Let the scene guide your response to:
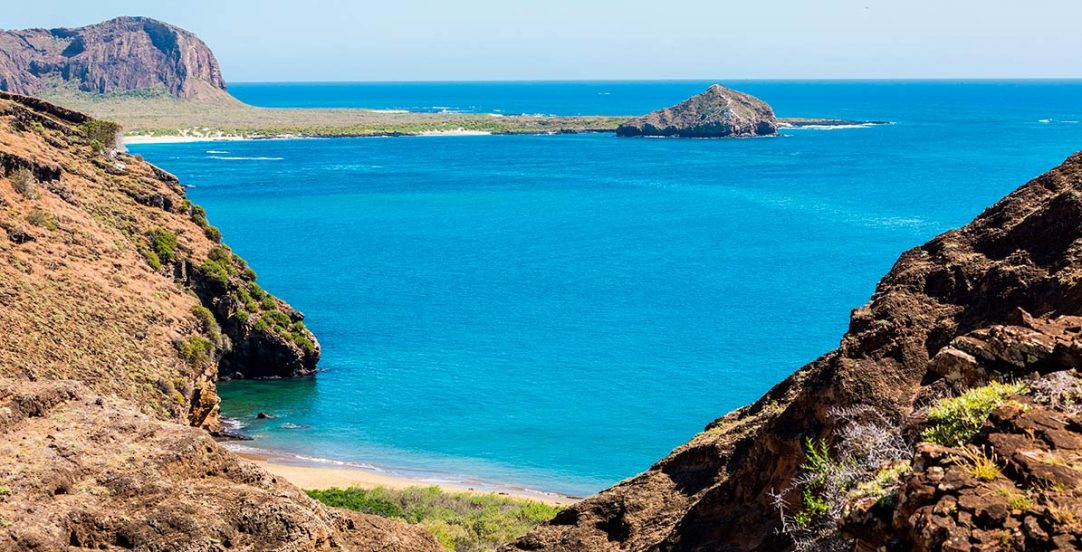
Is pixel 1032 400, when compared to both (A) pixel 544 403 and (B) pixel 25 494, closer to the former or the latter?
(B) pixel 25 494

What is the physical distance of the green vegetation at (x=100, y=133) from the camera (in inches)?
2303

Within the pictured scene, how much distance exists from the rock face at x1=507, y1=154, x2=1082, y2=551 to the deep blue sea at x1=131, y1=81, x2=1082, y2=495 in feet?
82.3

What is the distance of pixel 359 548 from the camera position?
17953mm

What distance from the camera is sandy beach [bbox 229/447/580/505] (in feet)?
130

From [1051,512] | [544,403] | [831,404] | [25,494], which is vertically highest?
[1051,512]

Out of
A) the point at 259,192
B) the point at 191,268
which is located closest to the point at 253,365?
the point at 191,268

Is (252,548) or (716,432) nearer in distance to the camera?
(252,548)

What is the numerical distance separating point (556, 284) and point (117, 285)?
41573 millimetres

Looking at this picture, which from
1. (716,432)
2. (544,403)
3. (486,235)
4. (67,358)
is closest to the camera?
(716,432)

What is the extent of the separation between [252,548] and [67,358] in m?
20.7

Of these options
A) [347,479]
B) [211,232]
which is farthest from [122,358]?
[211,232]

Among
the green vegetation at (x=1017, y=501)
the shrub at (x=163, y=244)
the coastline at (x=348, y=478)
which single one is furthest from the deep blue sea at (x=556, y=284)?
the green vegetation at (x=1017, y=501)

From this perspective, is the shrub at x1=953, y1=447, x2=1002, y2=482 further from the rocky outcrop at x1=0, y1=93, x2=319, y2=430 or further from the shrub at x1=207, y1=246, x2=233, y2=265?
the shrub at x1=207, y1=246, x2=233, y2=265

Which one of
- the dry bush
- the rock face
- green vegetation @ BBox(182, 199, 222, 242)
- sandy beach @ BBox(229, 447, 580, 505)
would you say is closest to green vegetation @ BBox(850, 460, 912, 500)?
the dry bush
